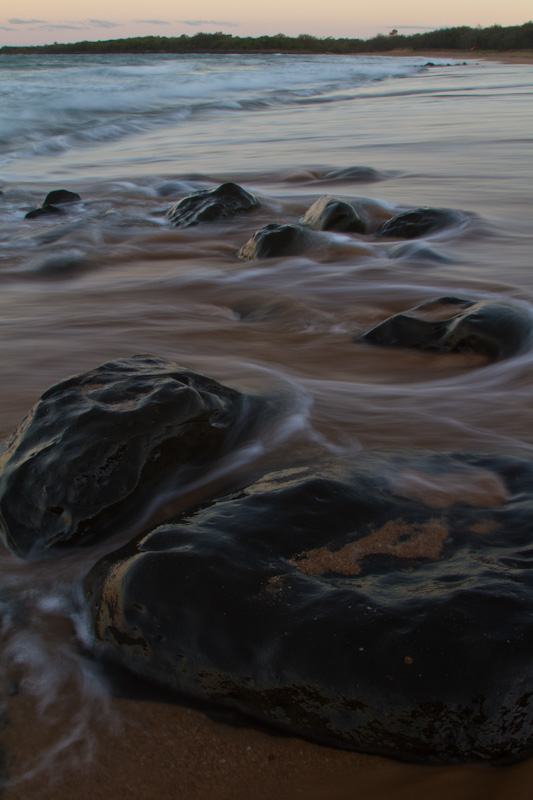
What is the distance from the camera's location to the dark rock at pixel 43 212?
5.98 meters

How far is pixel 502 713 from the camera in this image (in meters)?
1.06

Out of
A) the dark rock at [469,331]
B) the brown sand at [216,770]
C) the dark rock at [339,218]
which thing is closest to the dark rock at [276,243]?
the dark rock at [339,218]

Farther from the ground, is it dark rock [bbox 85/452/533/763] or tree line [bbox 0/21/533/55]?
tree line [bbox 0/21/533/55]

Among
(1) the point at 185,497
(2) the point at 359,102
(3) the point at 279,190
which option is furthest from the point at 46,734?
(2) the point at 359,102

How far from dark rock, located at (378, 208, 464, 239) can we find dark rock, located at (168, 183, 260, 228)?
137 centimetres

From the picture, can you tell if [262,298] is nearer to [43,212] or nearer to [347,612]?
[347,612]

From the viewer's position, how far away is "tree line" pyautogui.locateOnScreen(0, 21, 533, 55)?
69.1m

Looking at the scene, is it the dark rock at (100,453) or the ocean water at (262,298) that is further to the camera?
the dark rock at (100,453)

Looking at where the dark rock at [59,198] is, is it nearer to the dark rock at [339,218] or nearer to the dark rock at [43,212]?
the dark rock at [43,212]

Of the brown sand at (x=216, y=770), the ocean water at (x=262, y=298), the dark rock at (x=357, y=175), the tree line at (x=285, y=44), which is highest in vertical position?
the tree line at (x=285, y=44)

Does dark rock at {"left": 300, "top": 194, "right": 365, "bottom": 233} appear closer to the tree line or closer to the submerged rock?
the submerged rock

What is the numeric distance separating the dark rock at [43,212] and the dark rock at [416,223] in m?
2.97

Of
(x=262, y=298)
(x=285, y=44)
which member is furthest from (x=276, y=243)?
(x=285, y=44)

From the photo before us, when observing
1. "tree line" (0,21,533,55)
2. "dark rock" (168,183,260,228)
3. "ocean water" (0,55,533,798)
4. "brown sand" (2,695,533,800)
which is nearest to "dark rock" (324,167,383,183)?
"ocean water" (0,55,533,798)
